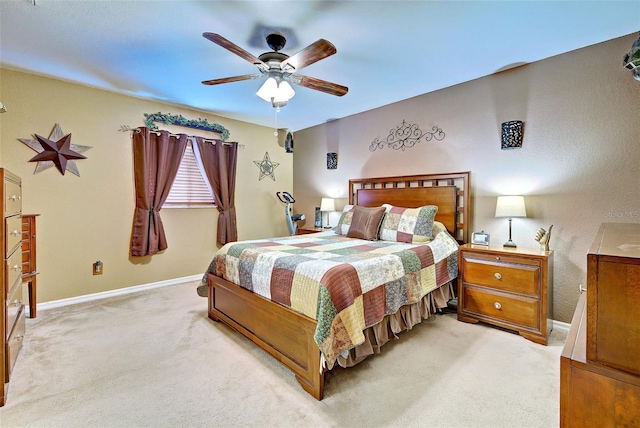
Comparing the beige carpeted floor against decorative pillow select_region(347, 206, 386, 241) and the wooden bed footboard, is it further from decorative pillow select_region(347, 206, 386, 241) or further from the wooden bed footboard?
decorative pillow select_region(347, 206, 386, 241)

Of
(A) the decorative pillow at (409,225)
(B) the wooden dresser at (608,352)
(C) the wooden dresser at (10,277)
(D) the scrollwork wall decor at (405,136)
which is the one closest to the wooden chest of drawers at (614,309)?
(B) the wooden dresser at (608,352)

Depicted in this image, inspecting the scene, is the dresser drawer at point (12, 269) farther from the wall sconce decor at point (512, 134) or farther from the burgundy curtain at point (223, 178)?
the wall sconce decor at point (512, 134)

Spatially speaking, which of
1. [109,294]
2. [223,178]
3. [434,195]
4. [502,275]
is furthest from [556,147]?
[109,294]

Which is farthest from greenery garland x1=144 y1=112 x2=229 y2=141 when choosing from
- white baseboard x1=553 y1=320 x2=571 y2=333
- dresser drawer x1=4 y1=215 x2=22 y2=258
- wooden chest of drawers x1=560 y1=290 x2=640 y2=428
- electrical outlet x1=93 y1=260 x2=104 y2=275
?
white baseboard x1=553 y1=320 x2=571 y2=333

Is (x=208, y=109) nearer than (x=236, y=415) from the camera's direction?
No

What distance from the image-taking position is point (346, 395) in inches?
68.2

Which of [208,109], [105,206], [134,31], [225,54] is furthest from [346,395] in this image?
[208,109]

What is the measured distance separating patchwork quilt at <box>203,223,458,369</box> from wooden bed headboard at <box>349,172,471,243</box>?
1.04 ft

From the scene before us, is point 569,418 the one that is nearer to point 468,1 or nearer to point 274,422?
point 274,422

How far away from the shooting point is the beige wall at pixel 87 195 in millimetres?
3016

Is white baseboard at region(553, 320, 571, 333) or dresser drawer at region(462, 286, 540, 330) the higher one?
dresser drawer at region(462, 286, 540, 330)

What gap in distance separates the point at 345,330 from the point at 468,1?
2338 mm

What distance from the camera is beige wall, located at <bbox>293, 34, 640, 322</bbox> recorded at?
2.38 meters

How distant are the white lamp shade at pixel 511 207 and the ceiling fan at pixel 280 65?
186cm
